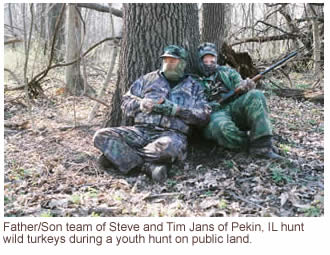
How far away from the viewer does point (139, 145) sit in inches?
194

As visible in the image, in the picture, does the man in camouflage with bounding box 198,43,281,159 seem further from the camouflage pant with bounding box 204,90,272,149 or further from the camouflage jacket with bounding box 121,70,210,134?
the camouflage jacket with bounding box 121,70,210,134

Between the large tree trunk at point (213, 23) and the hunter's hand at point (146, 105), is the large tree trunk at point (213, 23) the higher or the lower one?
the higher one

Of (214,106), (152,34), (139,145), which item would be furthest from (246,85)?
(139,145)

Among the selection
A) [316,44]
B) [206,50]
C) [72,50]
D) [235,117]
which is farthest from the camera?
[72,50]

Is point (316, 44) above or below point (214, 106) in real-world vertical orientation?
above

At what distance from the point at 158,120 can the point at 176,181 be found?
0.87m

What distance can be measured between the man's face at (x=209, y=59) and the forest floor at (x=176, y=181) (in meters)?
1.09

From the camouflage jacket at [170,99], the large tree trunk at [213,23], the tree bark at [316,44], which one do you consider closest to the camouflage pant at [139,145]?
the camouflage jacket at [170,99]

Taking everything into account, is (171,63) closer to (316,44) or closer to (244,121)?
(244,121)

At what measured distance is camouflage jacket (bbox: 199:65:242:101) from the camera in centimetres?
535

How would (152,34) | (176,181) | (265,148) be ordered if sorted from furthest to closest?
(152,34) → (265,148) → (176,181)

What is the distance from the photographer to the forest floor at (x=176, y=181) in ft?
12.7

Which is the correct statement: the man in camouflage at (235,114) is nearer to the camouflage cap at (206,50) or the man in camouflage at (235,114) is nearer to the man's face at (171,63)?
the camouflage cap at (206,50)
